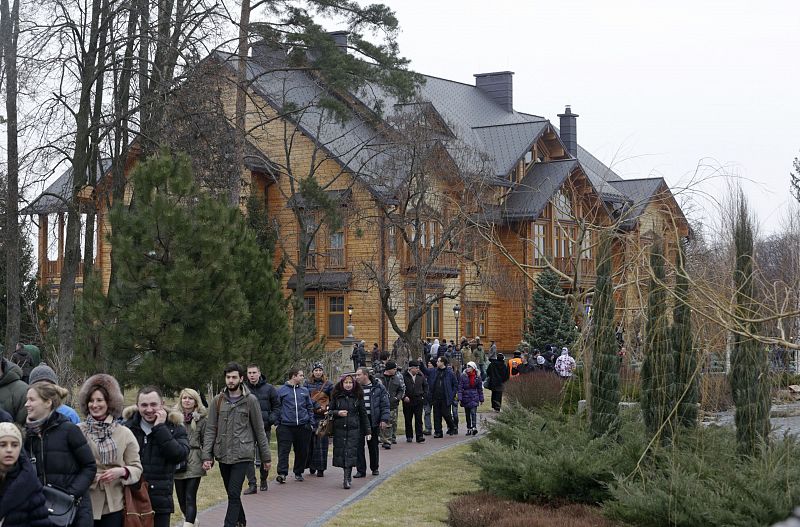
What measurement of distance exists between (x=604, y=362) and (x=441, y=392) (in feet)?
29.6

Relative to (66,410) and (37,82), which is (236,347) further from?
(66,410)

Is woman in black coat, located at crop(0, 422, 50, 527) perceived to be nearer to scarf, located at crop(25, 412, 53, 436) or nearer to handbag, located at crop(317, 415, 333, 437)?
scarf, located at crop(25, 412, 53, 436)

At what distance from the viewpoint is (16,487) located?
6.90 metres

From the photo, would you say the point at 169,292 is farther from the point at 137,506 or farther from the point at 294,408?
the point at 137,506

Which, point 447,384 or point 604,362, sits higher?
point 604,362

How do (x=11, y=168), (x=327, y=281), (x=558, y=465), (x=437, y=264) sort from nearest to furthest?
(x=558, y=465)
(x=11, y=168)
(x=327, y=281)
(x=437, y=264)

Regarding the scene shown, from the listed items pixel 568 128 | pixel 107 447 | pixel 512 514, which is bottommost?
pixel 512 514

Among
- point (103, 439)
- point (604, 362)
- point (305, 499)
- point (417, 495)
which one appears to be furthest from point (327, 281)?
point (103, 439)

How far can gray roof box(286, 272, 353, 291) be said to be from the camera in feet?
144

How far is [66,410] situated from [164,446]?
42.5 inches

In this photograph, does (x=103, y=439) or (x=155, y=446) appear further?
(x=155, y=446)

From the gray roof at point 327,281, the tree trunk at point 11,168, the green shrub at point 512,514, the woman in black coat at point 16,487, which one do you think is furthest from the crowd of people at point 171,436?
the gray roof at point 327,281

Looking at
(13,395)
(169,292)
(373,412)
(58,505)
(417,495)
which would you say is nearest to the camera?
(58,505)

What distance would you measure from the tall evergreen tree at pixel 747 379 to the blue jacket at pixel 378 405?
261 inches
